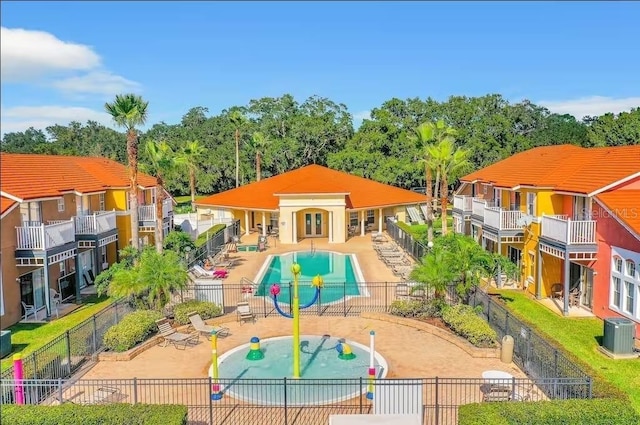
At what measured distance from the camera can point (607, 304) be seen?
65.4ft

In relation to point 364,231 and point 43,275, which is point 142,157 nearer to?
point 364,231

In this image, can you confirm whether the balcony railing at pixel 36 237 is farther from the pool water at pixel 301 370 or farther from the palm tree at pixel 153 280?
the pool water at pixel 301 370

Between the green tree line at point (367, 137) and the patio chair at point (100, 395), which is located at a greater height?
the green tree line at point (367, 137)

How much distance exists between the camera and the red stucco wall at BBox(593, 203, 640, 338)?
63.4 ft

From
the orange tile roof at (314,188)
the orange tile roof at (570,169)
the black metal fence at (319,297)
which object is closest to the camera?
the orange tile roof at (570,169)

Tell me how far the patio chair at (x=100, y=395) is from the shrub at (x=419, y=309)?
36.7 ft

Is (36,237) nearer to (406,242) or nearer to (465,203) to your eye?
(406,242)

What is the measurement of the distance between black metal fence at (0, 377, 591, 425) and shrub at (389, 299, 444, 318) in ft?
20.0

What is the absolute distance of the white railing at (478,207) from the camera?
29547 millimetres

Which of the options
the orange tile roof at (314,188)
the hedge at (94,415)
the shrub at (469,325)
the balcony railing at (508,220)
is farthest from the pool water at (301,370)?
the orange tile roof at (314,188)

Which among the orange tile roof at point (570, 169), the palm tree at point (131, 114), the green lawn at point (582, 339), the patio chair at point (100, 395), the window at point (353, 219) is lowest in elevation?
the green lawn at point (582, 339)

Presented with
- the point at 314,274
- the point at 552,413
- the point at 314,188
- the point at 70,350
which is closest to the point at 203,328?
the point at 70,350

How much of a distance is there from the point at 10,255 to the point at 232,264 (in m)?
14.4

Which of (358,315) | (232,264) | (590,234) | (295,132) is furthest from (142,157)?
(590,234)
